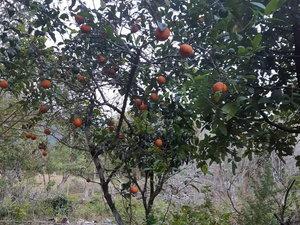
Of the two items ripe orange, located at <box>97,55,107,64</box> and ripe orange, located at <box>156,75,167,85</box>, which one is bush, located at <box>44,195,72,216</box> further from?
ripe orange, located at <box>156,75,167,85</box>

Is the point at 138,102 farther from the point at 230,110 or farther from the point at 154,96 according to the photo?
the point at 230,110

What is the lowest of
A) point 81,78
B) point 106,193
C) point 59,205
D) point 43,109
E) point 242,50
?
point 106,193

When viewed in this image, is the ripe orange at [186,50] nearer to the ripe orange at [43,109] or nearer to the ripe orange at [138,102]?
the ripe orange at [138,102]

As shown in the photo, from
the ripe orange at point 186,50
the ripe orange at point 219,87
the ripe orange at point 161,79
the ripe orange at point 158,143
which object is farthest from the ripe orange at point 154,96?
the ripe orange at point 219,87

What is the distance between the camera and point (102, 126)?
3.18 metres

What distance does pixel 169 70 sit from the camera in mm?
2176

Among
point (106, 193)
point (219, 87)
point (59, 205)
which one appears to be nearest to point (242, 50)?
point (219, 87)

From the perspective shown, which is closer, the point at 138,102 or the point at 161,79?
the point at 161,79

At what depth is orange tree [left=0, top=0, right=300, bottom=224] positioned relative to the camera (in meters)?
1.76

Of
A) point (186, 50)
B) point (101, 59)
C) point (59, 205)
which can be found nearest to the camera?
point (186, 50)

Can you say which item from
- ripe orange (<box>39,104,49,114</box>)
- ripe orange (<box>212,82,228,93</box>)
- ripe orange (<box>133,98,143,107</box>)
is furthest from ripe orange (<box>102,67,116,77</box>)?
ripe orange (<box>212,82,228,93</box>)

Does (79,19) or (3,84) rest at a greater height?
(79,19)

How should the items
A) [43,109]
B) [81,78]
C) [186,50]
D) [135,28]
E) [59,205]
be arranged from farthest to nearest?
[59,205], [43,109], [81,78], [135,28], [186,50]

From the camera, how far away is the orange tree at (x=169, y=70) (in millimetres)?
A: 1757
